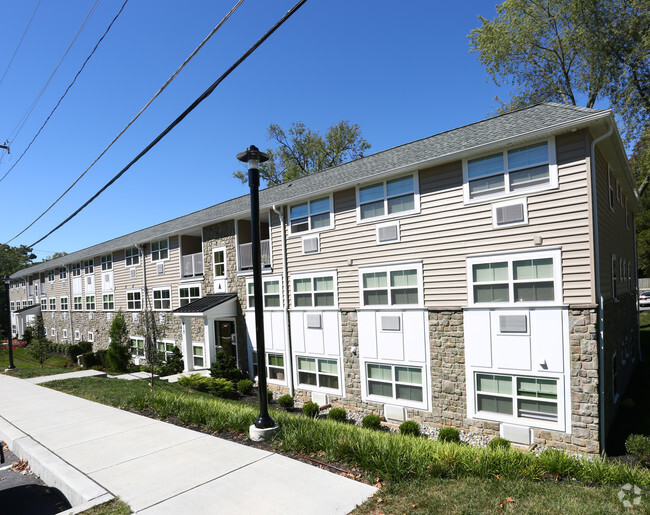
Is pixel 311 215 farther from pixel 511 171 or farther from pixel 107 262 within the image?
pixel 107 262

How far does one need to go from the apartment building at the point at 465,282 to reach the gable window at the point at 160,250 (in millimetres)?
6070

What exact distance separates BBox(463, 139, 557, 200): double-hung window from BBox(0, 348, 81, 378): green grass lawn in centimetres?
1805

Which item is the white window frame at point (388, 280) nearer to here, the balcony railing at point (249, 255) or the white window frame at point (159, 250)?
the balcony railing at point (249, 255)

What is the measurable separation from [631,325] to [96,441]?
17.6 metres

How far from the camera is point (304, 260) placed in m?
14.5

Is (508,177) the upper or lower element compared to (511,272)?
upper

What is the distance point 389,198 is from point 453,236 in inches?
95.3

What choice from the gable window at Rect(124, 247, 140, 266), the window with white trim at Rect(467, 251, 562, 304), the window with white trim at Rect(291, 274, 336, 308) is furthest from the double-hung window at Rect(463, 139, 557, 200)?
the gable window at Rect(124, 247, 140, 266)

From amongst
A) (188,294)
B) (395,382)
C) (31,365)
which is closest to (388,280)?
(395,382)

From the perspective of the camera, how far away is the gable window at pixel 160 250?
71.8 ft

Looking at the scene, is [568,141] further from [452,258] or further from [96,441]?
[96,441]

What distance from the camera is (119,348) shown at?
2273 cm

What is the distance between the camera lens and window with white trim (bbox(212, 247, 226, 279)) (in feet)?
59.9

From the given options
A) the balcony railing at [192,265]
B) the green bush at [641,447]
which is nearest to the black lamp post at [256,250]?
the green bush at [641,447]
